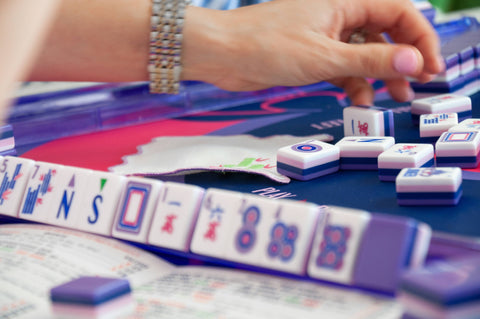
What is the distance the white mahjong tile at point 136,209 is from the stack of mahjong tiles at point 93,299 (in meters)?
0.17

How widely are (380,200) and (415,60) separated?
48cm

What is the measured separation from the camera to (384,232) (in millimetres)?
681

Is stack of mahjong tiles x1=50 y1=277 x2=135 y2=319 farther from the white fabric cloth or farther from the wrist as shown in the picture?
the wrist

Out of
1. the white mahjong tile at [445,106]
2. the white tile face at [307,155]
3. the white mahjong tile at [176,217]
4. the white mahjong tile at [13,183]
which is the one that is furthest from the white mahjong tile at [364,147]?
the white mahjong tile at [13,183]

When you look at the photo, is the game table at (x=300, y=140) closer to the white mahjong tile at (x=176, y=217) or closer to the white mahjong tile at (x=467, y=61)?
the white mahjong tile at (x=467, y=61)

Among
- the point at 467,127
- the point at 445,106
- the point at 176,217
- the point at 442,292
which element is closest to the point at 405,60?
the point at 445,106

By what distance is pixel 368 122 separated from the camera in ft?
4.18

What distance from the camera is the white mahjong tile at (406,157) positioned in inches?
40.9

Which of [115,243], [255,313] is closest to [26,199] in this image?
[115,243]

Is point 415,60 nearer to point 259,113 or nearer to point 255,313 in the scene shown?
point 259,113

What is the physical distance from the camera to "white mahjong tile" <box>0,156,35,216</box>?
101cm

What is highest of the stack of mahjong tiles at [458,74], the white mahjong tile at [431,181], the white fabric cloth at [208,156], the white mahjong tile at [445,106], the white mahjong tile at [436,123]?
the stack of mahjong tiles at [458,74]

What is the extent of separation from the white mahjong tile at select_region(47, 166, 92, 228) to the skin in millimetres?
549

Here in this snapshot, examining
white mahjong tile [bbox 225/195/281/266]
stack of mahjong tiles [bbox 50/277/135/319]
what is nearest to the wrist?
white mahjong tile [bbox 225/195/281/266]
